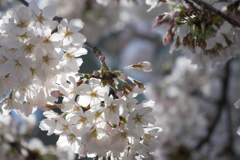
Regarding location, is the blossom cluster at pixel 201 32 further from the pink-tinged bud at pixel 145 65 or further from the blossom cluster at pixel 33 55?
the blossom cluster at pixel 33 55

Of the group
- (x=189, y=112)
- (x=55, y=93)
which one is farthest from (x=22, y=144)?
(x=189, y=112)

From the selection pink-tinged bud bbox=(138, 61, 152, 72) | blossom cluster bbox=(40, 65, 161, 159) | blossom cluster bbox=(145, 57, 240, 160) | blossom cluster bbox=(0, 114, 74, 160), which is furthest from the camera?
blossom cluster bbox=(145, 57, 240, 160)

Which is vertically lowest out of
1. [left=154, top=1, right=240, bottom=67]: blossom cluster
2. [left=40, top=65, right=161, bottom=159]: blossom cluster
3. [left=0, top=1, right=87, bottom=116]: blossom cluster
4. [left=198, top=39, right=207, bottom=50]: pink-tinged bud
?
[left=40, top=65, right=161, bottom=159]: blossom cluster

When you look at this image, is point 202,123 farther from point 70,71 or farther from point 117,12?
point 70,71

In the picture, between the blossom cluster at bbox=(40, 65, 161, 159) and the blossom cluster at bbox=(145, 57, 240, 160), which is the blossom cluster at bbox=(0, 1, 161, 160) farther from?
the blossom cluster at bbox=(145, 57, 240, 160)

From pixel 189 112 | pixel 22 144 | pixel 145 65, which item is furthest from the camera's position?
pixel 189 112

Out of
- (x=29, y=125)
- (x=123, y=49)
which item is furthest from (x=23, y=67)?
(x=123, y=49)

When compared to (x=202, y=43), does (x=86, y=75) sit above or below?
below

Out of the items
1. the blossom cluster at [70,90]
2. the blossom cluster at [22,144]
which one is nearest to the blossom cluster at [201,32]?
the blossom cluster at [70,90]

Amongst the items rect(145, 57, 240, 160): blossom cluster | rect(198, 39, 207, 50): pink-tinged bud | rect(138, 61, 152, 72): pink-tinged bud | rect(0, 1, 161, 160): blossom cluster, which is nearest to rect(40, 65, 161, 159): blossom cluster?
rect(0, 1, 161, 160): blossom cluster

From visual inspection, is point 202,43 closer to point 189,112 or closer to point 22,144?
point 22,144

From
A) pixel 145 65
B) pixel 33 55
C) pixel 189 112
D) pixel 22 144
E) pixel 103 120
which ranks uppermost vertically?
pixel 189 112

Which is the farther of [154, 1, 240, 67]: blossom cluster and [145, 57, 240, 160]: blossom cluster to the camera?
[145, 57, 240, 160]: blossom cluster
